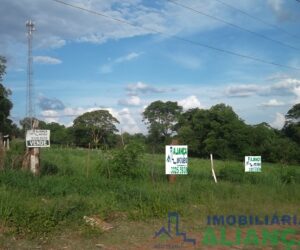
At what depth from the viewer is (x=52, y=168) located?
15047mm

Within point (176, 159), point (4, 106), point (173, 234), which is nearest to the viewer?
point (173, 234)

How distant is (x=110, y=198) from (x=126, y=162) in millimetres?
3931

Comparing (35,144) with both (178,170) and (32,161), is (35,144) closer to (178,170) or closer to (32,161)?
(32,161)

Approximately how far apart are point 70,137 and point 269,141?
107 ft

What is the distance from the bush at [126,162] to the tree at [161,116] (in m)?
87.0

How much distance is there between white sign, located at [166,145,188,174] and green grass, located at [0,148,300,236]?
40cm

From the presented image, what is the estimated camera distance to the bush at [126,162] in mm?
14727

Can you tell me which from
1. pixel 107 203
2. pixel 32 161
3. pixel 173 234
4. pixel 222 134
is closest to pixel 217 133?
pixel 222 134

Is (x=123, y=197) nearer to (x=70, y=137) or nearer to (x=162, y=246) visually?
(x=162, y=246)

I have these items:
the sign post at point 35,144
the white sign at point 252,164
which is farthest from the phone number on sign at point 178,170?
the white sign at point 252,164

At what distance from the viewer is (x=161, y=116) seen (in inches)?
4225

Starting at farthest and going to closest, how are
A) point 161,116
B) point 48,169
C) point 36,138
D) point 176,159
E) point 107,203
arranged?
point 161,116, point 176,159, point 48,169, point 36,138, point 107,203

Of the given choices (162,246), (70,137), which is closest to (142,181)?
(162,246)

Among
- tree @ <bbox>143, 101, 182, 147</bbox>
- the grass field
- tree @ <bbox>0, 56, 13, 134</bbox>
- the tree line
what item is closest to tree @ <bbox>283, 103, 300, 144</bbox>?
the tree line
